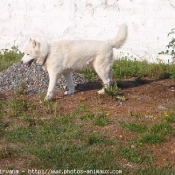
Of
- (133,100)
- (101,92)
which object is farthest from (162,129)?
(101,92)

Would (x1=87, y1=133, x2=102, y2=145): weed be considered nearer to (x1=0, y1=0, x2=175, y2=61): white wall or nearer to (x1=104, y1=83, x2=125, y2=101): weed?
(x1=104, y1=83, x2=125, y2=101): weed

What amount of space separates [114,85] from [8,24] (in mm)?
4399

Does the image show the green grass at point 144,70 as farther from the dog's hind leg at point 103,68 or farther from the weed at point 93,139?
the weed at point 93,139

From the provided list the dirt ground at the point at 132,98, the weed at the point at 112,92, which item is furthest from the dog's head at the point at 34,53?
the weed at the point at 112,92

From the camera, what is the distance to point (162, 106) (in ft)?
26.4

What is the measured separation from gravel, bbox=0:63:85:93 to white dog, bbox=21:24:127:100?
0.67 metres

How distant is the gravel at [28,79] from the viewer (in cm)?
934

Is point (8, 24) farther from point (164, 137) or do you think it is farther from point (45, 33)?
point (164, 137)

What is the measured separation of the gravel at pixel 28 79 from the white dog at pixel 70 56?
0.67m

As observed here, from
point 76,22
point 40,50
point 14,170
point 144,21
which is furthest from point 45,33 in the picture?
point 14,170

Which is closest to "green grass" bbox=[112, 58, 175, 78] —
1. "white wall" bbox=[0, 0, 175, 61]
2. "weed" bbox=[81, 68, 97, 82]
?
"weed" bbox=[81, 68, 97, 82]

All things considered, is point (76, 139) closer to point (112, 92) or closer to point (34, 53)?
point (112, 92)

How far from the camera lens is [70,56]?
28.2ft

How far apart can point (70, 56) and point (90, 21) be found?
296 centimetres
